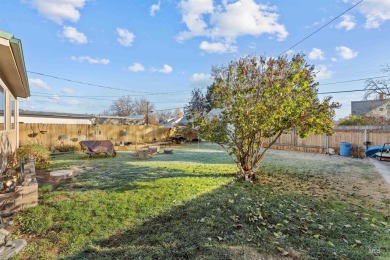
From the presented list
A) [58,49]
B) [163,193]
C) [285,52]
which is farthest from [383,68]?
[58,49]

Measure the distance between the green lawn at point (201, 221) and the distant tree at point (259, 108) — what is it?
1.26 m

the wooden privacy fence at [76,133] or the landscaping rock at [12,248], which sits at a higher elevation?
the wooden privacy fence at [76,133]

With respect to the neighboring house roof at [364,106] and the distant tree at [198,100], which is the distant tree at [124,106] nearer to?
the distant tree at [198,100]

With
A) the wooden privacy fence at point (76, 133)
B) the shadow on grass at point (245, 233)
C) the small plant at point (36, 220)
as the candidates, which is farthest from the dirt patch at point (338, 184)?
the wooden privacy fence at point (76, 133)

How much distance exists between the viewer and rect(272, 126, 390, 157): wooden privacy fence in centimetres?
1116

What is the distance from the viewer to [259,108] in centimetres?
524

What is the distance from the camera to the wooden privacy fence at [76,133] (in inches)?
458

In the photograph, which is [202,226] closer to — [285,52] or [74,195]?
[74,195]

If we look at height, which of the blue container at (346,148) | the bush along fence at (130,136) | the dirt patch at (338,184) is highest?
the bush along fence at (130,136)

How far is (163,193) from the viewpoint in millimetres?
4578

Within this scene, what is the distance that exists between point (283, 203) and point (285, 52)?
906cm

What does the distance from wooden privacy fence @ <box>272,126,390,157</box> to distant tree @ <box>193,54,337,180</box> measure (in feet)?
18.0

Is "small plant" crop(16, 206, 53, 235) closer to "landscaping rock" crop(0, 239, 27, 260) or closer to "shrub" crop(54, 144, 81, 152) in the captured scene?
"landscaping rock" crop(0, 239, 27, 260)

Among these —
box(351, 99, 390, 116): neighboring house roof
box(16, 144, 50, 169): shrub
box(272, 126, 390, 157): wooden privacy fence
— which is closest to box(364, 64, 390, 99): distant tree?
box(272, 126, 390, 157): wooden privacy fence
